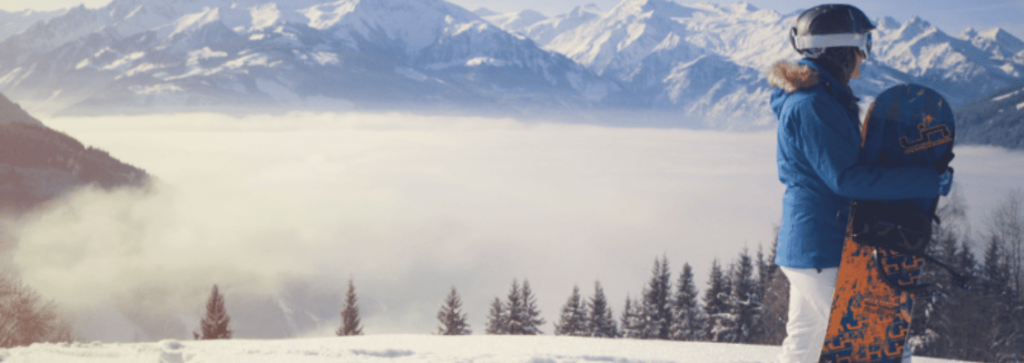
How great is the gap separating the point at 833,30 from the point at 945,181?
0.87 m

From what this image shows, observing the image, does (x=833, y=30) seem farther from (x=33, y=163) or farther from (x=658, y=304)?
(x=33, y=163)

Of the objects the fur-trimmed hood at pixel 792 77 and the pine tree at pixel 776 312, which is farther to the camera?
the pine tree at pixel 776 312

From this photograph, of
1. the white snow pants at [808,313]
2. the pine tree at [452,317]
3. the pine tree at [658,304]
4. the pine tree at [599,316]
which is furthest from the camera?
the pine tree at [452,317]

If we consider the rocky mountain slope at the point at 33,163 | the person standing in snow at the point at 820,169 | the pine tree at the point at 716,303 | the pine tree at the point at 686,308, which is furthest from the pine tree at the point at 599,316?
the rocky mountain slope at the point at 33,163

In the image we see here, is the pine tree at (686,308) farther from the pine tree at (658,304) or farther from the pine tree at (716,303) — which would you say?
the pine tree at (716,303)

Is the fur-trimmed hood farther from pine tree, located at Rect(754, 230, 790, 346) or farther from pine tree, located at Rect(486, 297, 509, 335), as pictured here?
pine tree, located at Rect(486, 297, 509, 335)

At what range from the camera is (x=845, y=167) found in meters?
2.18

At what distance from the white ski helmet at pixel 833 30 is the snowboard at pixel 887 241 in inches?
12.6

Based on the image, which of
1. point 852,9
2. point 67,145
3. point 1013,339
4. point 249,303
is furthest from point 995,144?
point 249,303

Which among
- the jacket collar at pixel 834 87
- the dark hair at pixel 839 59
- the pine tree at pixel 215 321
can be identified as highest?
the dark hair at pixel 839 59

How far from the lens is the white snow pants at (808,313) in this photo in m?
2.49

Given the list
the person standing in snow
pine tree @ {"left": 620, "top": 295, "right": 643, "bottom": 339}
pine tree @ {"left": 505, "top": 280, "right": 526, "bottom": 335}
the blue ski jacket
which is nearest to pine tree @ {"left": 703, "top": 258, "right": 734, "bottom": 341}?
pine tree @ {"left": 620, "top": 295, "right": 643, "bottom": 339}

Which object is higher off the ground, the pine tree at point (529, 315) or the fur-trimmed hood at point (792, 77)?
the fur-trimmed hood at point (792, 77)

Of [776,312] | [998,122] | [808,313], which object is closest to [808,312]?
[808,313]
